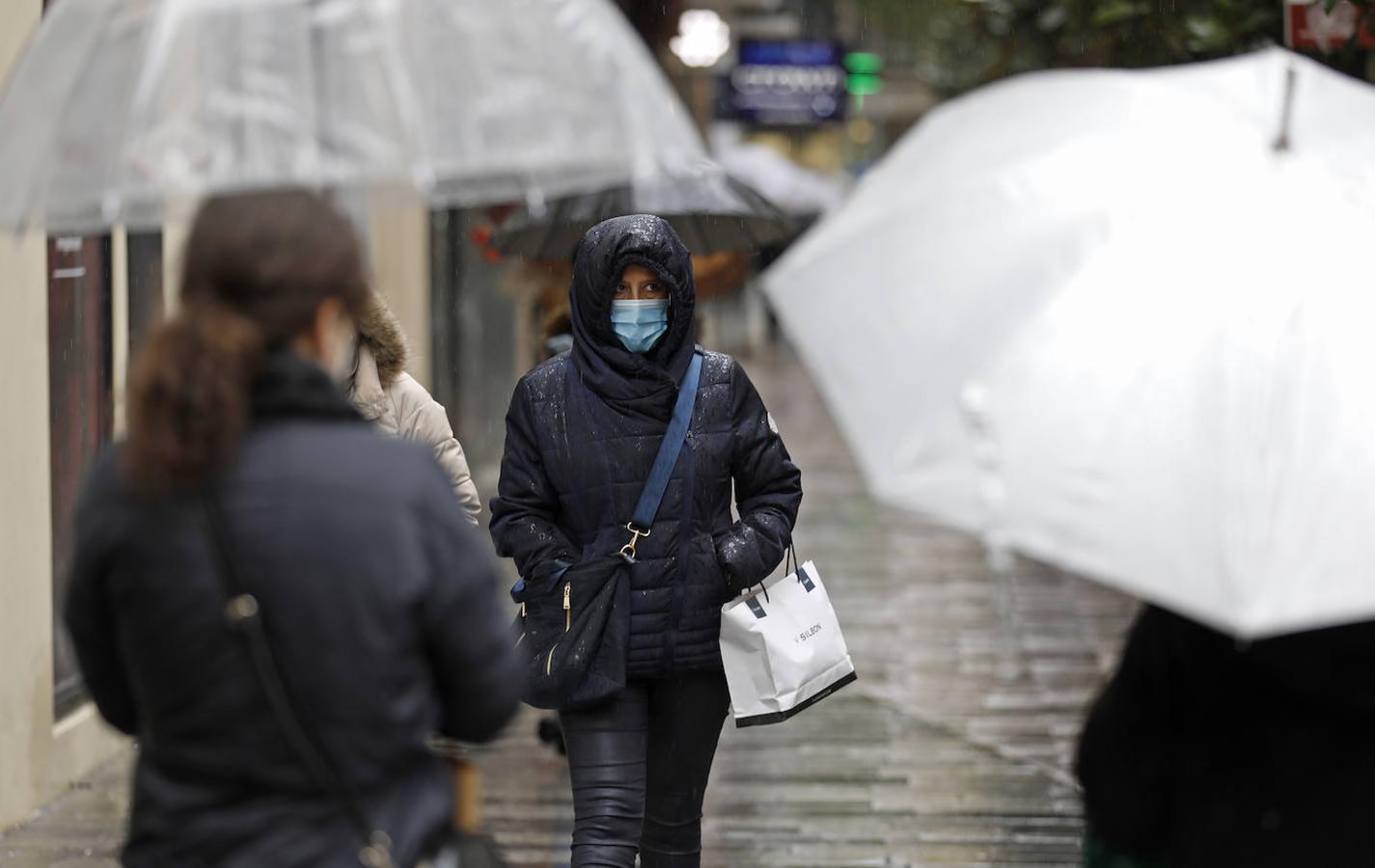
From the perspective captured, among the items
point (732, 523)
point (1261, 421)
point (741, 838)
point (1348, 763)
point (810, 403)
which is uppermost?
point (1261, 421)

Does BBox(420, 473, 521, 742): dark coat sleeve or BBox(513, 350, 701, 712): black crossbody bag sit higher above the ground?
BBox(420, 473, 521, 742): dark coat sleeve

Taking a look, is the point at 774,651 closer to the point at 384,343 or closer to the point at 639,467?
the point at 639,467

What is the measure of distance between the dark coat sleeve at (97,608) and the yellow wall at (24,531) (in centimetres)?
377

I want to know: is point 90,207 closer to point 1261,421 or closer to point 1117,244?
point 1117,244

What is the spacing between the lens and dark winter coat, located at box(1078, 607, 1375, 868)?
3061 mm

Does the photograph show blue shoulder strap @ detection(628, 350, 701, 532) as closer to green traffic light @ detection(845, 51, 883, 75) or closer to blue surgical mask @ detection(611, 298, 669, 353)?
blue surgical mask @ detection(611, 298, 669, 353)

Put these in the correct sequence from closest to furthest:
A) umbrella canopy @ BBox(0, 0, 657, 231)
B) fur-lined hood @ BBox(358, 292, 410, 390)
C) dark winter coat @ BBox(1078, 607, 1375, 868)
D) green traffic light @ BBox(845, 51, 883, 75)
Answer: dark winter coat @ BBox(1078, 607, 1375, 868) < umbrella canopy @ BBox(0, 0, 657, 231) < fur-lined hood @ BBox(358, 292, 410, 390) < green traffic light @ BBox(845, 51, 883, 75)

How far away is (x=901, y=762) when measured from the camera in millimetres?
7898

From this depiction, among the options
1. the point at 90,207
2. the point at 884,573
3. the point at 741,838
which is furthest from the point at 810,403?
the point at 90,207

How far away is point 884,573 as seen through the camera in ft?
42.5

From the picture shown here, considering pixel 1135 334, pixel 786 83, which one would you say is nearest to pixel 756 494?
pixel 1135 334

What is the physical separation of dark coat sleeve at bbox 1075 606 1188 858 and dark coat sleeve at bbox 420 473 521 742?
37.5 inches

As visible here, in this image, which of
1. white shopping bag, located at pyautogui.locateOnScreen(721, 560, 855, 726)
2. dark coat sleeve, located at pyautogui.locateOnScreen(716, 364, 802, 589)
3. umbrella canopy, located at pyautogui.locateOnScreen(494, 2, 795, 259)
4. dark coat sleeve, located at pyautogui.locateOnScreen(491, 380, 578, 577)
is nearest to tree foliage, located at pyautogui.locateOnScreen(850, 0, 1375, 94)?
umbrella canopy, located at pyautogui.locateOnScreen(494, 2, 795, 259)

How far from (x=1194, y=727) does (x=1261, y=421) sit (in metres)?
0.57
